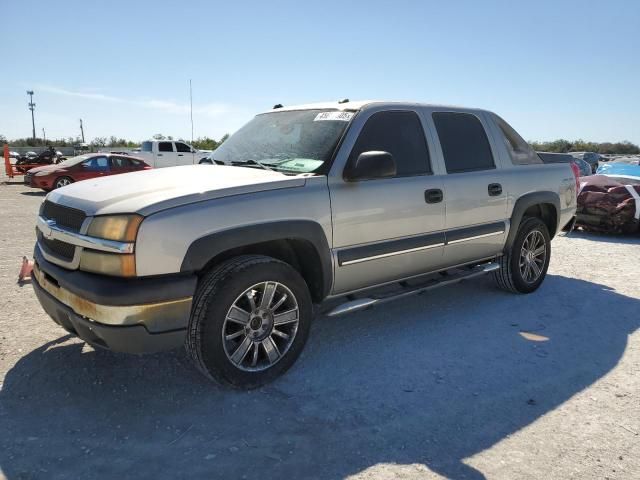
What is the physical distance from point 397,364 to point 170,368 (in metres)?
1.58

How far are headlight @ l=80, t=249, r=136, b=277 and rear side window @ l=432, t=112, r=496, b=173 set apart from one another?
8.91ft

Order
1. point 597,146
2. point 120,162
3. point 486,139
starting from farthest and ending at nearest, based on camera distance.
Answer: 1. point 597,146
2. point 120,162
3. point 486,139

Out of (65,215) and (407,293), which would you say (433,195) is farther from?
(65,215)

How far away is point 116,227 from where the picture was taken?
8.83 feet

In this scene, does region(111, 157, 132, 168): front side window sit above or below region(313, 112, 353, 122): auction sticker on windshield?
below

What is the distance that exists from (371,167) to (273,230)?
82 cm

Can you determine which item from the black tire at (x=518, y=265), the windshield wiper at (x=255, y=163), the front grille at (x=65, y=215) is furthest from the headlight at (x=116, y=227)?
the black tire at (x=518, y=265)

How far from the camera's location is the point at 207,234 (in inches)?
112

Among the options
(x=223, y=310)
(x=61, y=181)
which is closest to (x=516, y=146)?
(x=223, y=310)

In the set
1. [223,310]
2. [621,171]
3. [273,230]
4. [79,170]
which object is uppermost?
[79,170]

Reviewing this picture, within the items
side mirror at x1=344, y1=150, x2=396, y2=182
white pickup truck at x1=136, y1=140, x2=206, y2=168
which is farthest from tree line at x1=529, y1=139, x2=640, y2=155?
side mirror at x1=344, y1=150, x2=396, y2=182

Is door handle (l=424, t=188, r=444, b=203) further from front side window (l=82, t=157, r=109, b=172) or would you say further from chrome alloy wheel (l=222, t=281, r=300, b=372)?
front side window (l=82, t=157, r=109, b=172)

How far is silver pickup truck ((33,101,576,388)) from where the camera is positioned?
272cm

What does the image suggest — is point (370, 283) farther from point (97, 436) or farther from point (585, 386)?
point (97, 436)
